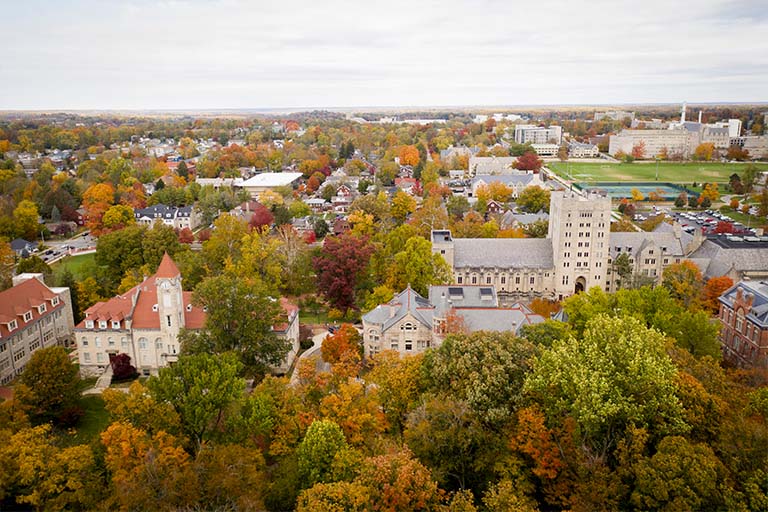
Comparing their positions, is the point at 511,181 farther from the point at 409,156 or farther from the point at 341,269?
the point at 341,269

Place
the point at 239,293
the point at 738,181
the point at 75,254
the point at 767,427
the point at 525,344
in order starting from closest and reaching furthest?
the point at 767,427 < the point at 525,344 < the point at 239,293 < the point at 75,254 < the point at 738,181

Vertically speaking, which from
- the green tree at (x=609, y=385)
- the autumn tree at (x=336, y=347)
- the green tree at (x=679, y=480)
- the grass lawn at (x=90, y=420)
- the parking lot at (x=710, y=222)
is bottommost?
the grass lawn at (x=90, y=420)

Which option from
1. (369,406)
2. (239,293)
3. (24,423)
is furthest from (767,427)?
(24,423)

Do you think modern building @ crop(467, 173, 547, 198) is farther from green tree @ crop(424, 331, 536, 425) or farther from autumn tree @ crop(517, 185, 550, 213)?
green tree @ crop(424, 331, 536, 425)

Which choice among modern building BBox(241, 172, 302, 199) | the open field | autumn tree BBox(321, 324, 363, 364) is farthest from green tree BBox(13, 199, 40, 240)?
the open field

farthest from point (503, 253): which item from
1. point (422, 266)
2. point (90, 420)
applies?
point (90, 420)

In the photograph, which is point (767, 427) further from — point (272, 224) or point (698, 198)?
point (698, 198)

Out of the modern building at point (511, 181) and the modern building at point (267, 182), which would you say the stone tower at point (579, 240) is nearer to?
the modern building at point (511, 181)

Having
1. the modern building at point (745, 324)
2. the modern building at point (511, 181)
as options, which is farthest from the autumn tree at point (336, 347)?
the modern building at point (511, 181)
